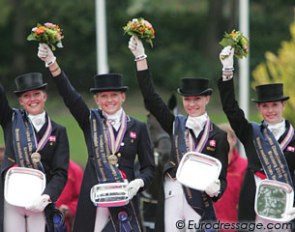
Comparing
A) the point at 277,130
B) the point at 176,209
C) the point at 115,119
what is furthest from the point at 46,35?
the point at 277,130

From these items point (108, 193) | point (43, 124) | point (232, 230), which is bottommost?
point (232, 230)

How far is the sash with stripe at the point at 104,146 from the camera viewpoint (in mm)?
7000

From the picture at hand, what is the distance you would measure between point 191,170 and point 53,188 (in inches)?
48.0

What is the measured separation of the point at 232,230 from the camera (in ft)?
26.2

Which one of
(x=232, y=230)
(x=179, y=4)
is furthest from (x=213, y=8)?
(x=232, y=230)

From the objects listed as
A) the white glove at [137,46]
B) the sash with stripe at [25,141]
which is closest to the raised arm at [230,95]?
the white glove at [137,46]

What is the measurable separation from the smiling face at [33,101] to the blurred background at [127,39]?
→ 47.2 ft

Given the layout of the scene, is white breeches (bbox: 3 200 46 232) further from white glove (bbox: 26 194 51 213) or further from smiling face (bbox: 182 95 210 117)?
smiling face (bbox: 182 95 210 117)

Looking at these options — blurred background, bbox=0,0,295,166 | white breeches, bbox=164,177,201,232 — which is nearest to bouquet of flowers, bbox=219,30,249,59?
white breeches, bbox=164,177,201,232

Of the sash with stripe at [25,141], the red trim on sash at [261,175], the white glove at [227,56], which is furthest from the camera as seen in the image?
the red trim on sash at [261,175]

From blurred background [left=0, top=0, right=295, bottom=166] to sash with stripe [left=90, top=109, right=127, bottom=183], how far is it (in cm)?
1446

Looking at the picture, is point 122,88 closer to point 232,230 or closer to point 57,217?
point 57,217

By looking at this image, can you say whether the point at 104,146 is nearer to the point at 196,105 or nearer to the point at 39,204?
the point at 39,204

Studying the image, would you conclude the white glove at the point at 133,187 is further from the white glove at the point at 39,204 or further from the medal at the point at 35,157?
the medal at the point at 35,157
